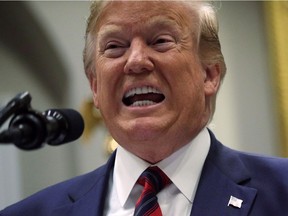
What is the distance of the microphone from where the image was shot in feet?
3.61

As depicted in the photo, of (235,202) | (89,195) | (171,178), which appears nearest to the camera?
(235,202)

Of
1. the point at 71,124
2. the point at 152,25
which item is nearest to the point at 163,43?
the point at 152,25

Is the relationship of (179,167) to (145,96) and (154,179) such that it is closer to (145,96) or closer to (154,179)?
(154,179)

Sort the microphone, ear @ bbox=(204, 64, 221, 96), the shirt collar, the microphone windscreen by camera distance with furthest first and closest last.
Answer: ear @ bbox=(204, 64, 221, 96) < the shirt collar < the microphone windscreen < the microphone

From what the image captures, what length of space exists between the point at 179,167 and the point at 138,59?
0.33 metres

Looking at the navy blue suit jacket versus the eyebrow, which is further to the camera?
the eyebrow

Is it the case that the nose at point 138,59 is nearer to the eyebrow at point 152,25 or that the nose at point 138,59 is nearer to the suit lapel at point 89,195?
the eyebrow at point 152,25

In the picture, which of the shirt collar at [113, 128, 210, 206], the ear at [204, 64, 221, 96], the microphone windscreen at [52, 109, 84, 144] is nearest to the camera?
the microphone windscreen at [52, 109, 84, 144]

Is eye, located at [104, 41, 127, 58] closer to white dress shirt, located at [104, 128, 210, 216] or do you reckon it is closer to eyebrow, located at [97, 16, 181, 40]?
eyebrow, located at [97, 16, 181, 40]

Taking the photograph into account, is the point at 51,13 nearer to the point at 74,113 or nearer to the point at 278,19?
the point at 278,19

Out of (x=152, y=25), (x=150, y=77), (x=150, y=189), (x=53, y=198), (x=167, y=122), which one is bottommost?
(x=53, y=198)

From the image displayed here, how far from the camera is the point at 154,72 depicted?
1.55 meters

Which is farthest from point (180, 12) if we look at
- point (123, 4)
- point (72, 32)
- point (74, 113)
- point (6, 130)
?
point (72, 32)

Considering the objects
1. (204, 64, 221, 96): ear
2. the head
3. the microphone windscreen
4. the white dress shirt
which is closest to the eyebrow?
the head
